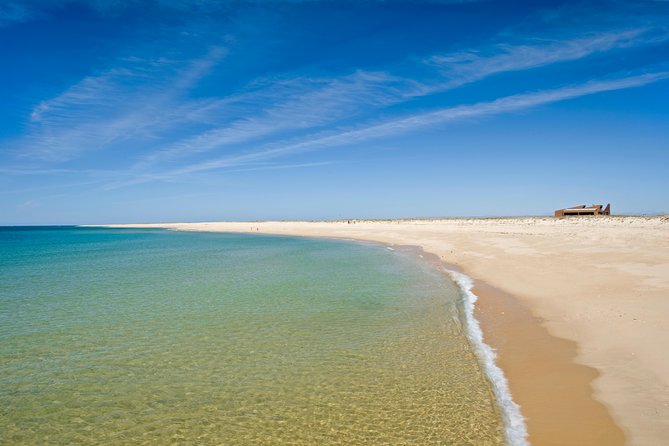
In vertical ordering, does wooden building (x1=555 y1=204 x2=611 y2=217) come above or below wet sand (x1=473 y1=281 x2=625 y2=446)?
above

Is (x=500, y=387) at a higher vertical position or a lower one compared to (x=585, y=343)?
lower

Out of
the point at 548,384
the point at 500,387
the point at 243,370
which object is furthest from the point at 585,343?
the point at 243,370

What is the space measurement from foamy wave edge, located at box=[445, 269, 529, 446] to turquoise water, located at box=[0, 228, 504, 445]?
18 cm

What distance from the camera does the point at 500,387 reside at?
7566mm

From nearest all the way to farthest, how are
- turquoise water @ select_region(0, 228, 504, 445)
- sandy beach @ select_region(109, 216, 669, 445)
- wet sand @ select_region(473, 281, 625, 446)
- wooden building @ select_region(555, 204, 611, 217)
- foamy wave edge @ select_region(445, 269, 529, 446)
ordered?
wet sand @ select_region(473, 281, 625, 446) < foamy wave edge @ select_region(445, 269, 529, 446) < sandy beach @ select_region(109, 216, 669, 445) < turquoise water @ select_region(0, 228, 504, 445) < wooden building @ select_region(555, 204, 611, 217)

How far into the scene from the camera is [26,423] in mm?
6535

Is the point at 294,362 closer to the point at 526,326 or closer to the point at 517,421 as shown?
the point at 517,421

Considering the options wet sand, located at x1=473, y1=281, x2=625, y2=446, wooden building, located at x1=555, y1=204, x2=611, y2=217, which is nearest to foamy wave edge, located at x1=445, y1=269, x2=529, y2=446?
wet sand, located at x1=473, y1=281, x2=625, y2=446

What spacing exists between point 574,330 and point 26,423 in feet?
39.2

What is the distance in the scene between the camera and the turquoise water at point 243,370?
6254 millimetres

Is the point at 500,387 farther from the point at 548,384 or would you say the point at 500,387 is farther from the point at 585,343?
the point at 585,343

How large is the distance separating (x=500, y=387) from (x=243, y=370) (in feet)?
16.8

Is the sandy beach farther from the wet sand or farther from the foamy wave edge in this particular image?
the foamy wave edge

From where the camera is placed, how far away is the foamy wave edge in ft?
19.4
